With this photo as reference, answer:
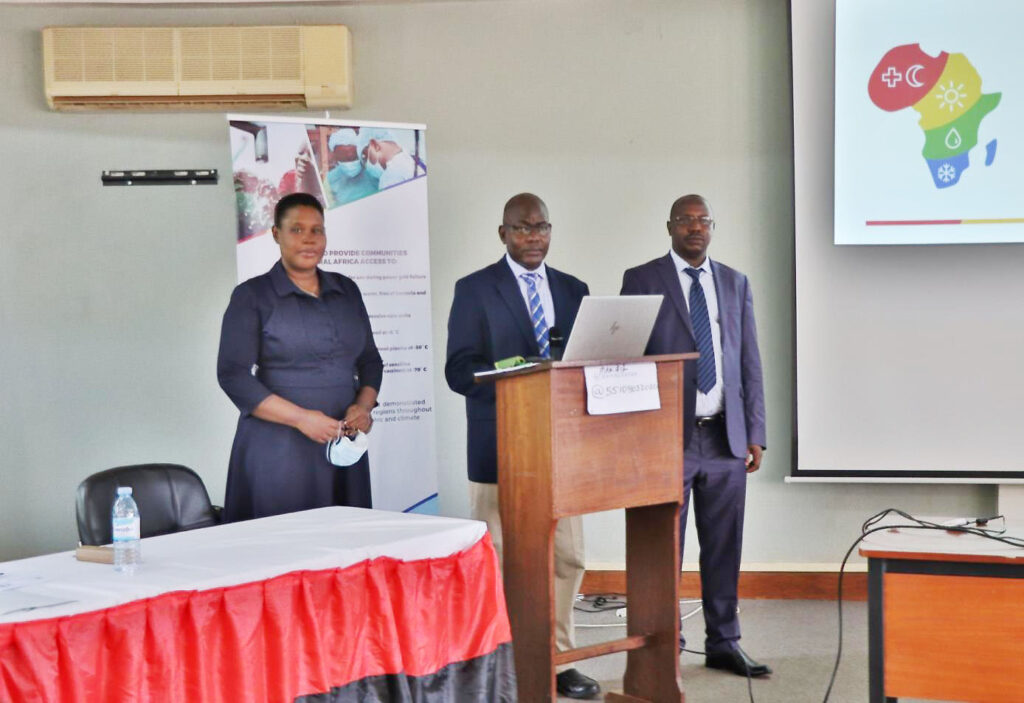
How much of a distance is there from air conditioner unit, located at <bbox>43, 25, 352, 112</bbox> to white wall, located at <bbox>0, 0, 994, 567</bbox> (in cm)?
17

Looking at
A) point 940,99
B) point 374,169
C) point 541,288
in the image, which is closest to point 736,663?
point 541,288

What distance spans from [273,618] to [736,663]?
226 cm

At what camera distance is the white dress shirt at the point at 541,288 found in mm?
4098

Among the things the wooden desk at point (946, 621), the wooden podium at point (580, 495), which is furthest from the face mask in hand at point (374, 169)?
the wooden desk at point (946, 621)

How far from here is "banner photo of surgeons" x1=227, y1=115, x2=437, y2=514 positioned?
485 cm

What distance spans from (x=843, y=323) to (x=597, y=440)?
8.34ft

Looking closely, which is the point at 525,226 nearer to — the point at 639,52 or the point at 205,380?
the point at 639,52

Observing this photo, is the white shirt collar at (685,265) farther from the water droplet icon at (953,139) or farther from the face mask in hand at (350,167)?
the water droplet icon at (953,139)

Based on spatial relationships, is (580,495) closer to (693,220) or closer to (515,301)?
(515,301)

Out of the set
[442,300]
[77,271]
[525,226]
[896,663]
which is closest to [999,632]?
[896,663]

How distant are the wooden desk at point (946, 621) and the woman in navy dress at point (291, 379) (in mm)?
2096

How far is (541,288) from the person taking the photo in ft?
13.6

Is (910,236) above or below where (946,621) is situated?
above

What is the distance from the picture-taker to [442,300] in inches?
225
